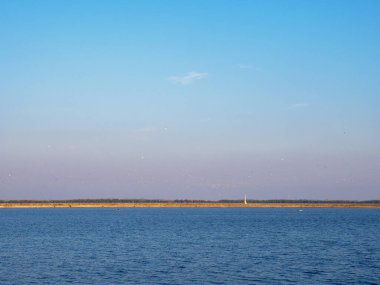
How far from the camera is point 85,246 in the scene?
64.8 metres

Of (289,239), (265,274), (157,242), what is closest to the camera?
(265,274)

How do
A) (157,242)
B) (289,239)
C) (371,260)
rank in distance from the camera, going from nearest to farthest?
(371,260) → (157,242) → (289,239)

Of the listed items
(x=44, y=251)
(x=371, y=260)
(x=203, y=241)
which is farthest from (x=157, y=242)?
(x=371, y=260)

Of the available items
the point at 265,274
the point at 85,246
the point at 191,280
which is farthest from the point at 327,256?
the point at 85,246

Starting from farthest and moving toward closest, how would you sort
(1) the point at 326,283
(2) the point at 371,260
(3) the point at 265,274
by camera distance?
(2) the point at 371,260, (3) the point at 265,274, (1) the point at 326,283

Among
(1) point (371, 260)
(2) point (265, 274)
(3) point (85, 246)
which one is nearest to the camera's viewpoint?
(2) point (265, 274)

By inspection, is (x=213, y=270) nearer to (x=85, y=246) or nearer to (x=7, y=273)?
(x=7, y=273)

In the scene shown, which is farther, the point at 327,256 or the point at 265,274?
the point at 327,256

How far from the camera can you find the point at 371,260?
5209 centimetres

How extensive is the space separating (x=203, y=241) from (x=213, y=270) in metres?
26.8

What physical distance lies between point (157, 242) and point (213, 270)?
26.3 m

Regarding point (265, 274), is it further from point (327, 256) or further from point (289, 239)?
point (289, 239)

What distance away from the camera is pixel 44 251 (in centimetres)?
5919

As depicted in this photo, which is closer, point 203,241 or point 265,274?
point 265,274
